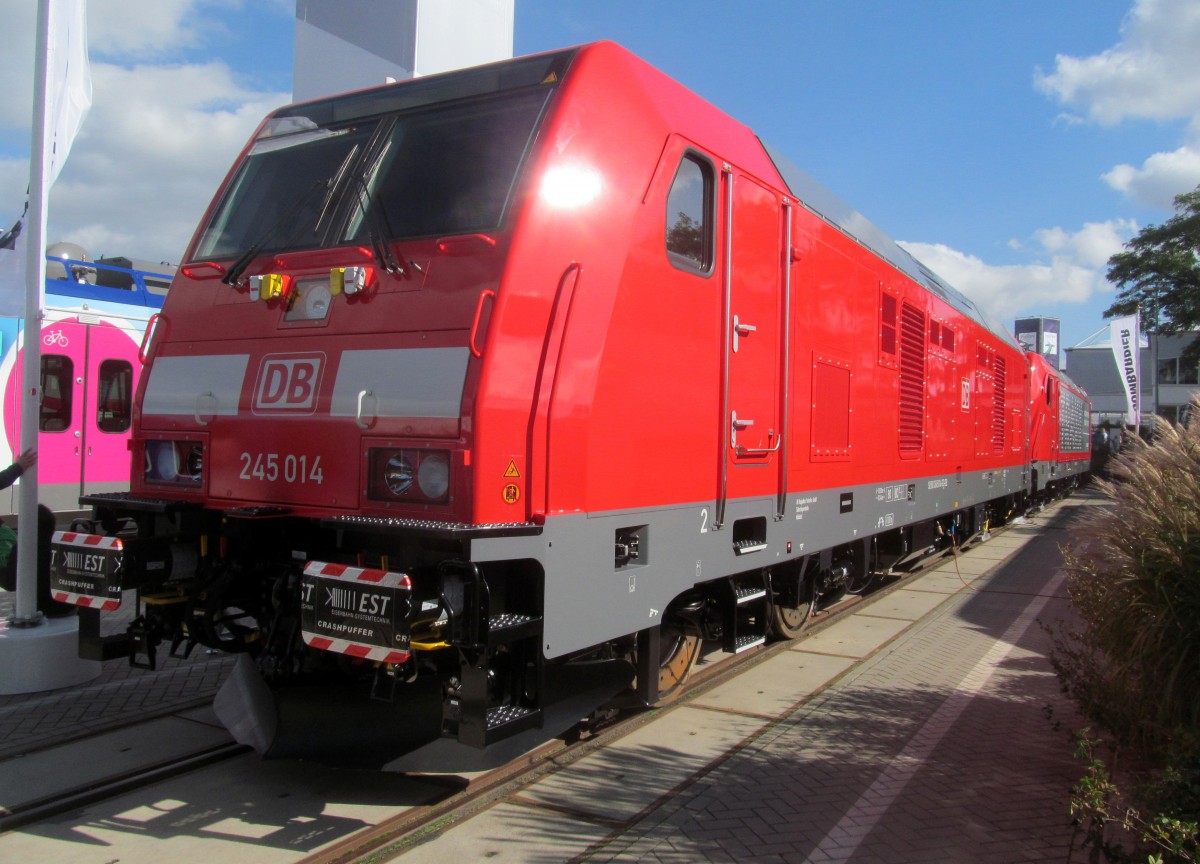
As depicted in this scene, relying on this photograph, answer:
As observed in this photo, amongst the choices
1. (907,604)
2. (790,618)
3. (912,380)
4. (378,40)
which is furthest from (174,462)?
(378,40)

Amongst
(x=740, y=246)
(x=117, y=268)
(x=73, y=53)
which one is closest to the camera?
(x=740, y=246)

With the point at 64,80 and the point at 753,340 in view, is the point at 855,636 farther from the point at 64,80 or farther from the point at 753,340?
the point at 64,80

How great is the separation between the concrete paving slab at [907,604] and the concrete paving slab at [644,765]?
150 inches

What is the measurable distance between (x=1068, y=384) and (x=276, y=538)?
22.0 meters

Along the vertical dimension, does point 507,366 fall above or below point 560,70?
below

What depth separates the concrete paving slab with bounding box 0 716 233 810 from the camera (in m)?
4.23

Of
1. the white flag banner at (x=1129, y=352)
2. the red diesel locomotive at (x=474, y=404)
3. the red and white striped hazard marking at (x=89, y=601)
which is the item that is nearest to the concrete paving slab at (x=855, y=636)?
the red diesel locomotive at (x=474, y=404)

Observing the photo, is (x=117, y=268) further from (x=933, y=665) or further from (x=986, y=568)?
(x=986, y=568)

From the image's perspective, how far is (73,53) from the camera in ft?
21.7

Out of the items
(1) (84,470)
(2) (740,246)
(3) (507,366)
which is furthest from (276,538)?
(1) (84,470)

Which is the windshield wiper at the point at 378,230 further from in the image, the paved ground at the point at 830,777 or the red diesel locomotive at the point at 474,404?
the paved ground at the point at 830,777

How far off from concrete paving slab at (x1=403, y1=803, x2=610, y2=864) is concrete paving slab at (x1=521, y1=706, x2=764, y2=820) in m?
0.13

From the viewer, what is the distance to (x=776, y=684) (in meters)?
6.09

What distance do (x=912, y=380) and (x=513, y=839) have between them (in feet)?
19.6
